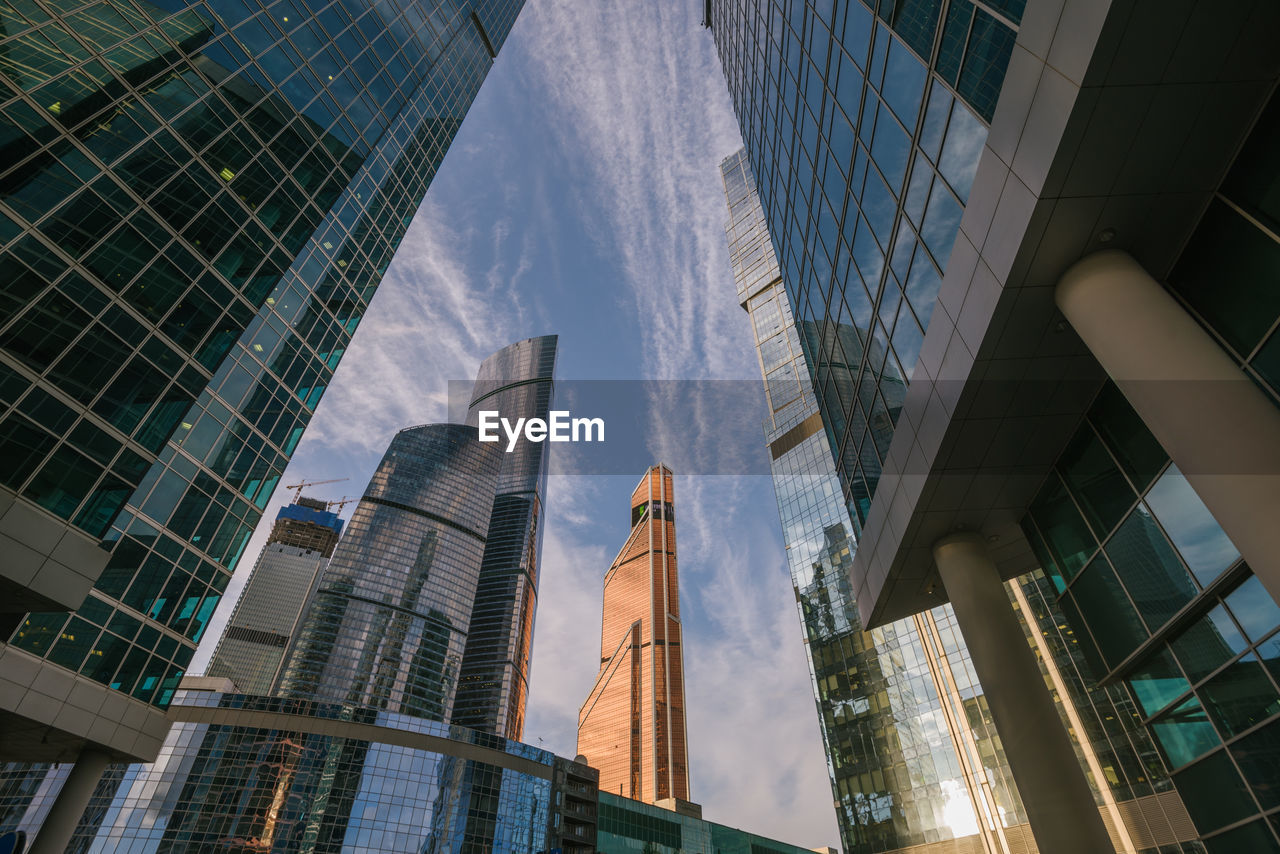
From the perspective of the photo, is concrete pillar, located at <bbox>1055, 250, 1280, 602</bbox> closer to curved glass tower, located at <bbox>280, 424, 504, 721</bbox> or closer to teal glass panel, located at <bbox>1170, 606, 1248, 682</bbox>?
teal glass panel, located at <bbox>1170, 606, 1248, 682</bbox>

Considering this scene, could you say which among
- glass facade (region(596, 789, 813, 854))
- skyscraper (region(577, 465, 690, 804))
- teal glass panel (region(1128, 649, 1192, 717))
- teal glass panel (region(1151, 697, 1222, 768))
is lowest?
teal glass panel (region(1151, 697, 1222, 768))

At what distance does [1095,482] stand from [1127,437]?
1.66m

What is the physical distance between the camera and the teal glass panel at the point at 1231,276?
28.4 feet

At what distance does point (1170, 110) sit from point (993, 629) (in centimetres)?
1188

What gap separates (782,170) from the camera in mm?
25344

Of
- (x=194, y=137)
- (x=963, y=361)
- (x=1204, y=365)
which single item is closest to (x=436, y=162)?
(x=194, y=137)

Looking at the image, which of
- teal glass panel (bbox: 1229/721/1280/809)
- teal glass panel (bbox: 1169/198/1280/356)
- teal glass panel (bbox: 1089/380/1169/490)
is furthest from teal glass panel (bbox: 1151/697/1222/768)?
teal glass panel (bbox: 1169/198/1280/356)

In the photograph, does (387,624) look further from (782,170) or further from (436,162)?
(782,170)

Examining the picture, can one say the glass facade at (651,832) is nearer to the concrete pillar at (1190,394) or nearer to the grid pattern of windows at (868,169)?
the grid pattern of windows at (868,169)

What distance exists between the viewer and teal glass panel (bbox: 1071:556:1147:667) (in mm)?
13031

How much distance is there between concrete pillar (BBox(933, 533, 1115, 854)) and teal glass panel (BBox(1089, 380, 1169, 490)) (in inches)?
192

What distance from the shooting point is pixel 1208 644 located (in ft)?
35.6

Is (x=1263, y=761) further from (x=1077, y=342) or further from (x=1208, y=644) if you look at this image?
(x=1077, y=342)

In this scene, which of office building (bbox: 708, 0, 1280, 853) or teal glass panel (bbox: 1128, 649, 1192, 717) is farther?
teal glass panel (bbox: 1128, 649, 1192, 717)
